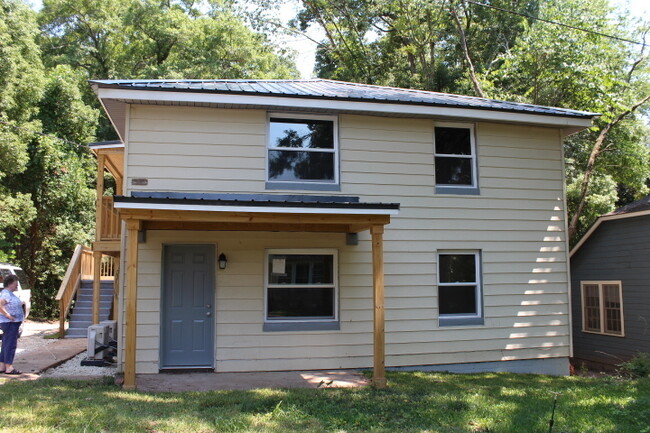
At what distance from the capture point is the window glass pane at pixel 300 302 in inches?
372

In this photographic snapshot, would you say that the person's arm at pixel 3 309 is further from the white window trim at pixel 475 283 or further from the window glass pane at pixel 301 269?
the white window trim at pixel 475 283

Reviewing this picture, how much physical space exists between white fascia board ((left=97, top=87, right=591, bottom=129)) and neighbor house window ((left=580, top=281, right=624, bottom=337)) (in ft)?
19.3

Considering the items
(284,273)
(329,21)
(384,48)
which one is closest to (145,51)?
(329,21)

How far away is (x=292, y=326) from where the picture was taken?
9414 mm

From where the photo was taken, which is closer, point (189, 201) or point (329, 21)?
point (189, 201)

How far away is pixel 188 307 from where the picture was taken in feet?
30.1

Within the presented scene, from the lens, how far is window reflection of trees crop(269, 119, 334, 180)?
380 inches

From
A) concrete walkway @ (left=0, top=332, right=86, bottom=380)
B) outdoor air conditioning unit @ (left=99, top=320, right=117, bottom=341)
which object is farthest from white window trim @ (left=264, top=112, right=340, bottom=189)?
concrete walkway @ (left=0, top=332, right=86, bottom=380)

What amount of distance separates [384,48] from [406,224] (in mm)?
17825

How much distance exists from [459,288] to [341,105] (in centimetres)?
402

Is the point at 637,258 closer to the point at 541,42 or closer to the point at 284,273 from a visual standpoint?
the point at 541,42

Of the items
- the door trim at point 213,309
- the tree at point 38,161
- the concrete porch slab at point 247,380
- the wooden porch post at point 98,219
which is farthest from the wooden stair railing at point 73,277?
the concrete porch slab at point 247,380

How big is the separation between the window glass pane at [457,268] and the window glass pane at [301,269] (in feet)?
6.99

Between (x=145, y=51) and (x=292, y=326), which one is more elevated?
(x=145, y=51)
